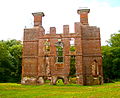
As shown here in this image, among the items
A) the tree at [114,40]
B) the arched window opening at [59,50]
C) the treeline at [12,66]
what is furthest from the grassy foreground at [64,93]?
the tree at [114,40]

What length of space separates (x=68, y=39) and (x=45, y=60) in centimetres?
460

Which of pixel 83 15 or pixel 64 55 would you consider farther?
pixel 83 15

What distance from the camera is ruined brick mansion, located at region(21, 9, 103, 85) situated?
26.7 m

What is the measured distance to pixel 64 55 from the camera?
88.7ft

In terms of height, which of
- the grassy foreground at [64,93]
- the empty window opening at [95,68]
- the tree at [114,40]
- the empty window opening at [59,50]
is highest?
the tree at [114,40]

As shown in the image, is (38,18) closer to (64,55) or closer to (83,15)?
(83,15)

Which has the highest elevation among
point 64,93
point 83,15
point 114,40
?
point 83,15

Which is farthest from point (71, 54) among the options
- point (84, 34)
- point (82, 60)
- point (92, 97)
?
point (92, 97)

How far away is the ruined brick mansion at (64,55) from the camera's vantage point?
2667 centimetres

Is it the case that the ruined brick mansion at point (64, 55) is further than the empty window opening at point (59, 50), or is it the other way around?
the empty window opening at point (59, 50)

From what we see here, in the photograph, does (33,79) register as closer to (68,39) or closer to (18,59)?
(68,39)

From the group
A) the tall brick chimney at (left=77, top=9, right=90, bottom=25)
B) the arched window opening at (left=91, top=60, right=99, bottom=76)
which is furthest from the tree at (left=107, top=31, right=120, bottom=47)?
the arched window opening at (left=91, top=60, right=99, bottom=76)

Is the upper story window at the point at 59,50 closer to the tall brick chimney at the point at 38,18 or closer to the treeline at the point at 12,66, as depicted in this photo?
the tall brick chimney at the point at 38,18

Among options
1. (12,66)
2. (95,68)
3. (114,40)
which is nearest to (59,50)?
(95,68)
